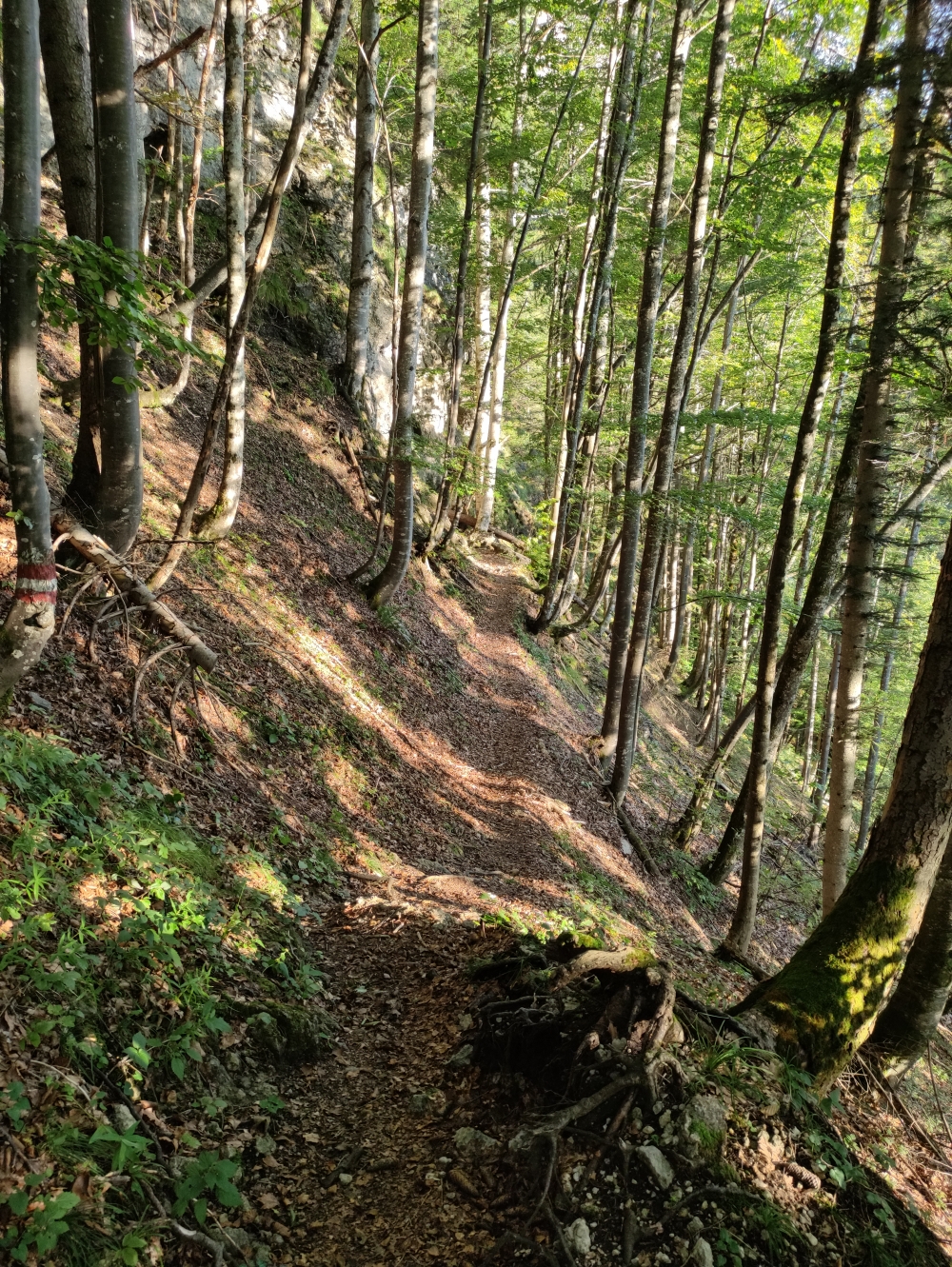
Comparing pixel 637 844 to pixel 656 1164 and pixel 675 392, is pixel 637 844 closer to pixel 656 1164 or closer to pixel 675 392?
pixel 675 392

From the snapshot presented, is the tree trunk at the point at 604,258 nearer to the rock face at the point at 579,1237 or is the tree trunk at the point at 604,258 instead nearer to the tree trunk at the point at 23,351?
the tree trunk at the point at 23,351

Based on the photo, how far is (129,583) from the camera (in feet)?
20.2

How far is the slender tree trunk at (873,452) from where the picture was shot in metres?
5.93

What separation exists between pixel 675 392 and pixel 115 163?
28.1ft

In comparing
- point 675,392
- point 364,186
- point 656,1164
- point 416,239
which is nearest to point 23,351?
point 656,1164

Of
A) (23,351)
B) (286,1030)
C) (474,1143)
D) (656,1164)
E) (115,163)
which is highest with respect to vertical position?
(115,163)

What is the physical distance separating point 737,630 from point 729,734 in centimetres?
1438

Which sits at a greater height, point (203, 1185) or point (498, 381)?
point (498, 381)

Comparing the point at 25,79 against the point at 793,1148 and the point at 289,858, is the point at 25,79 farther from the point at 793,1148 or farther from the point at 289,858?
the point at 793,1148

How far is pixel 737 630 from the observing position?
26.5m

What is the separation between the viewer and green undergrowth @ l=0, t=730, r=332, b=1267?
8.07ft

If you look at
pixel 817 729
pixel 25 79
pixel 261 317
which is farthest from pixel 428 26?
pixel 817 729

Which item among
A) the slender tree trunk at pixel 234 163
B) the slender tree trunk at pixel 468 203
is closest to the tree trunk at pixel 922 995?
the slender tree trunk at pixel 234 163

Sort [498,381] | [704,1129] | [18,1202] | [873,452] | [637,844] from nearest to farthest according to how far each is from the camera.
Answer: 1. [18,1202]
2. [704,1129]
3. [873,452]
4. [637,844]
5. [498,381]
